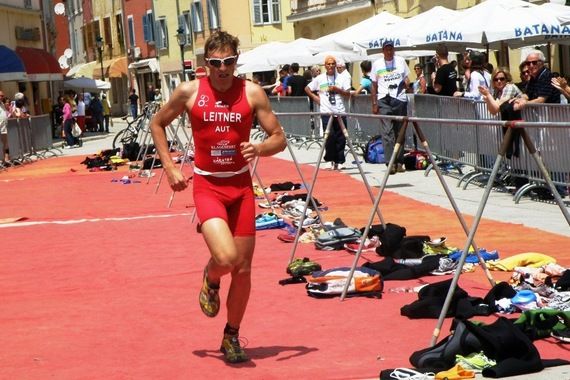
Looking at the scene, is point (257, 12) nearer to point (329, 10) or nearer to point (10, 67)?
point (329, 10)

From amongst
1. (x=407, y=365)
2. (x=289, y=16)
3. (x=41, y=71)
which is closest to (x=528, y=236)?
(x=407, y=365)

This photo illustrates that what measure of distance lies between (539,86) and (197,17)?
212 ft

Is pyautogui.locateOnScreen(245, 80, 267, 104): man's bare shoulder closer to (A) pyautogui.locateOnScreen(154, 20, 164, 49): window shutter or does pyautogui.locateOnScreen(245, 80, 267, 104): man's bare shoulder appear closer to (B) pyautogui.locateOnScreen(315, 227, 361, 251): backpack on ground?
(B) pyautogui.locateOnScreen(315, 227, 361, 251): backpack on ground

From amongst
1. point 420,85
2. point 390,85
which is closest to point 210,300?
point 390,85

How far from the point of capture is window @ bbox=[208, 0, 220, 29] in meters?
75.9

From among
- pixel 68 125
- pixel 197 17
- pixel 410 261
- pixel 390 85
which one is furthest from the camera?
pixel 197 17

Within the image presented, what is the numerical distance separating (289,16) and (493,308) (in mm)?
59361

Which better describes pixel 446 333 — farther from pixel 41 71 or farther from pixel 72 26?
pixel 72 26

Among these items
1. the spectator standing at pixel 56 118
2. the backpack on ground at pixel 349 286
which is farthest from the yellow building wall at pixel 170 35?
the backpack on ground at pixel 349 286

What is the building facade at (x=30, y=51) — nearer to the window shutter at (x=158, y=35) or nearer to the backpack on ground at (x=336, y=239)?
the window shutter at (x=158, y=35)

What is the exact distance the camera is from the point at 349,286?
1052 cm

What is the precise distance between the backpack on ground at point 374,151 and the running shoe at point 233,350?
16.9 meters

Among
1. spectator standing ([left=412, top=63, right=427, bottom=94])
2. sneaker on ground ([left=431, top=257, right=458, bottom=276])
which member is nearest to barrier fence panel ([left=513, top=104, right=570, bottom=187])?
sneaker on ground ([left=431, top=257, right=458, bottom=276])

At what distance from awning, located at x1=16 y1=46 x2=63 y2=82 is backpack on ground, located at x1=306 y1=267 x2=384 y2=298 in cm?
4583
